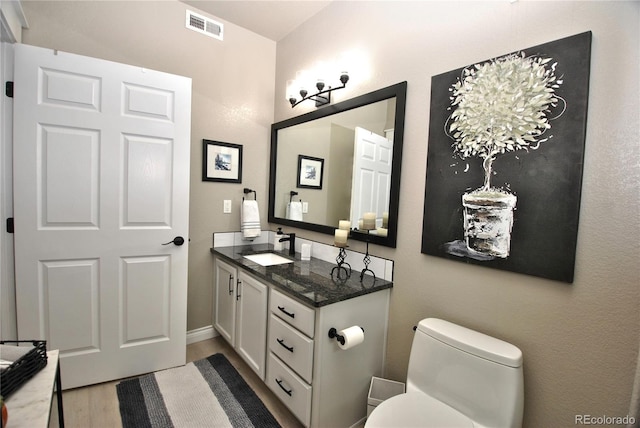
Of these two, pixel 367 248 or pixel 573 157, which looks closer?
pixel 573 157

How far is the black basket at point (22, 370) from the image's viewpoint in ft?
2.85

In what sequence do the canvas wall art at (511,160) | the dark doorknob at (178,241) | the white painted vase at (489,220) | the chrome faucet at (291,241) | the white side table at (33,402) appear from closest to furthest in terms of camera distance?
the white side table at (33,402), the canvas wall art at (511,160), the white painted vase at (489,220), the dark doorknob at (178,241), the chrome faucet at (291,241)

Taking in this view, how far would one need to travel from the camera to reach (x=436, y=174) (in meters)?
1.54

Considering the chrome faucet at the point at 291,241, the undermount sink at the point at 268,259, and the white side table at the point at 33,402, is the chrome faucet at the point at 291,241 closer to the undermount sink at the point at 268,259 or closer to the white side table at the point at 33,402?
the undermount sink at the point at 268,259

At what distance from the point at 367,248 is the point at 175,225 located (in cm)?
136

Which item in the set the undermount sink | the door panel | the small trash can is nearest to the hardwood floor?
the door panel

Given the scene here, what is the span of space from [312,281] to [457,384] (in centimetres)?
86

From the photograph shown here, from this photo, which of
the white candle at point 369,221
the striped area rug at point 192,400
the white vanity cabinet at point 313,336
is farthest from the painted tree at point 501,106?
the striped area rug at point 192,400

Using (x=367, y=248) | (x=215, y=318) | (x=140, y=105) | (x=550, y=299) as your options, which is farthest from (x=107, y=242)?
(x=550, y=299)

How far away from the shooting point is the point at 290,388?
1631mm

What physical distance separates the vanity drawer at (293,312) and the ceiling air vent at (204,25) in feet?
7.13

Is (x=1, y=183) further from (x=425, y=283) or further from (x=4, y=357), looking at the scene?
(x=425, y=283)

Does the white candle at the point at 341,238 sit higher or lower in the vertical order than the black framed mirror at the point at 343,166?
lower

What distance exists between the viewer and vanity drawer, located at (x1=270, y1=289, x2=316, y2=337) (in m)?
1.49
